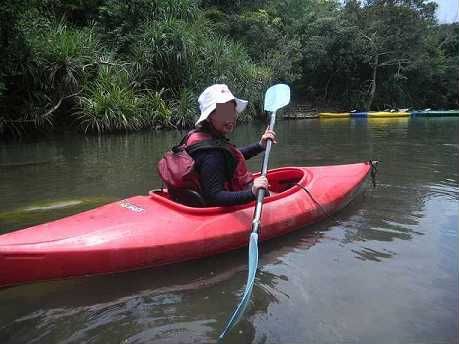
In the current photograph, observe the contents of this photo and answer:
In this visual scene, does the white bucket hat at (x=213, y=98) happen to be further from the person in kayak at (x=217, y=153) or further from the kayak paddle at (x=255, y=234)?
the kayak paddle at (x=255, y=234)

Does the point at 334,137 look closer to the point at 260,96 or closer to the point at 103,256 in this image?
the point at 260,96

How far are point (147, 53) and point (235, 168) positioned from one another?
9680 mm

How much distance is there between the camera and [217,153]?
10.1 feet

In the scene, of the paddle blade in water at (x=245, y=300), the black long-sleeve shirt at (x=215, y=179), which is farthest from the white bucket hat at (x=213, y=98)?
the paddle blade in water at (x=245, y=300)

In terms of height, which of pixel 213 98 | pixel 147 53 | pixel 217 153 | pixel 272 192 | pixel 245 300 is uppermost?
pixel 147 53

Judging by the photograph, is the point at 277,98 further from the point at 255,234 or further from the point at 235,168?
the point at 255,234

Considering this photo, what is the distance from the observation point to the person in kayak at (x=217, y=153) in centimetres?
305

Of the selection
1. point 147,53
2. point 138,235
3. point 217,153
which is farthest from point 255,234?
point 147,53

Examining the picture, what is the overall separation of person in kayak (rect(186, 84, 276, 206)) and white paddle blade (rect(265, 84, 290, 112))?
161 cm

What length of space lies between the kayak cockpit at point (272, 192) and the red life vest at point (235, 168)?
145 millimetres

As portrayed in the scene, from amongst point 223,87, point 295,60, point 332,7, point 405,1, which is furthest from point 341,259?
point 332,7

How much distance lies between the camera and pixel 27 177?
6.08m

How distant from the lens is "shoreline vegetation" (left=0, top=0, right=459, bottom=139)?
10500 millimetres

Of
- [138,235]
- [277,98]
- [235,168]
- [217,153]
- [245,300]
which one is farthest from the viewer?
[277,98]
